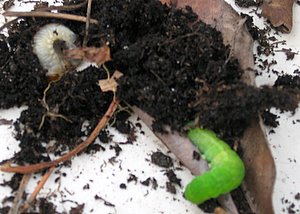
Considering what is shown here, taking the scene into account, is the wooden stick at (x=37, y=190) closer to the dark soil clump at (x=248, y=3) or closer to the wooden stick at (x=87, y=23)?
the wooden stick at (x=87, y=23)

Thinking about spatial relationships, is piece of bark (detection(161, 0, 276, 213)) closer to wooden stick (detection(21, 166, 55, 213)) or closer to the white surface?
the white surface

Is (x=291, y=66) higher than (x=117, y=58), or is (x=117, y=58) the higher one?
(x=291, y=66)

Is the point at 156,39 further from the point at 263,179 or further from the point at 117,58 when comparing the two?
the point at 263,179

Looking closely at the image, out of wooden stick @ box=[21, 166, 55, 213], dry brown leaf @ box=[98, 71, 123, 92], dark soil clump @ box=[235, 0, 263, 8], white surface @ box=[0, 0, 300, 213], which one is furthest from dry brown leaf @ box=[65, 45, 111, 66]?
dark soil clump @ box=[235, 0, 263, 8]

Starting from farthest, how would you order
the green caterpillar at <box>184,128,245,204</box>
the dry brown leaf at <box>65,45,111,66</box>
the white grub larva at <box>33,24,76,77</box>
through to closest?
the white grub larva at <box>33,24,76,77</box>, the dry brown leaf at <box>65,45,111,66</box>, the green caterpillar at <box>184,128,245,204</box>

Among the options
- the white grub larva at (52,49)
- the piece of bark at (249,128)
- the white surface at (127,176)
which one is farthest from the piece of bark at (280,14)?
the white grub larva at (52,49)

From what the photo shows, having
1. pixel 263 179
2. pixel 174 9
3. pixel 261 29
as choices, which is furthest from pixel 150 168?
pixel 261 29
